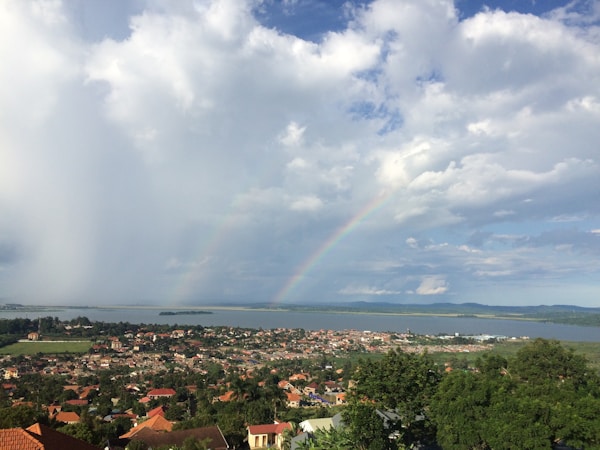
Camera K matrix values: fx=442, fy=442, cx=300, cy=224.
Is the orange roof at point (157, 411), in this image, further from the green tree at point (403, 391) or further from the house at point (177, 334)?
the house at point (177, 334)

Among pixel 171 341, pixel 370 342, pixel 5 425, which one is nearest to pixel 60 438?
pixel 5 425

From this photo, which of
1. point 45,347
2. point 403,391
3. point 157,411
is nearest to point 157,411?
point 157,411

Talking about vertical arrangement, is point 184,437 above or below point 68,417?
above

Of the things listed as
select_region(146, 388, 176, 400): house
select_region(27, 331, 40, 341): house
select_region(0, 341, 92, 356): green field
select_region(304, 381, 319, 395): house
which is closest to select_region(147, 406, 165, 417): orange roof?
select_region(146, 388, 176, 400): house

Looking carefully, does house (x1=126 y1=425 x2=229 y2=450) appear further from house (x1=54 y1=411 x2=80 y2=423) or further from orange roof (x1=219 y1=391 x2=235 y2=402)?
orange roof (x1=219 y1=391 x2=235 y2=402)

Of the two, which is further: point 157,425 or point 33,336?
point 33,336

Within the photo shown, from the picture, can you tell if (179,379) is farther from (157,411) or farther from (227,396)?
(157,411)
